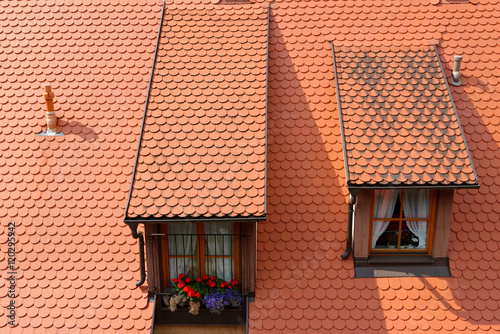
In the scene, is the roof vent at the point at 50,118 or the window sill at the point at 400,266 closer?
the window sill at the point at 400,266

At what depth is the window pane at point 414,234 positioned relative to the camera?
999 cm

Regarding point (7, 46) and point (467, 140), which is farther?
point (7, 46)

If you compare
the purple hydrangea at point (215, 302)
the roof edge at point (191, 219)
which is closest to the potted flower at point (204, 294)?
the purple hydrangea at point (215, 302)

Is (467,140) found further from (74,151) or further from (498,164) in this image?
(74,151)

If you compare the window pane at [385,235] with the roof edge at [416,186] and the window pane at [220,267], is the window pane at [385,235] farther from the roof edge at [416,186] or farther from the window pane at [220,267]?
the window pane at [220,267]

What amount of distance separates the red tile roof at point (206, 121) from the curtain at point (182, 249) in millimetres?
795

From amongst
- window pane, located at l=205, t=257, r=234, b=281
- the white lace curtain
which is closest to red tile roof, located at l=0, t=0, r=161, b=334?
the white lace curtain

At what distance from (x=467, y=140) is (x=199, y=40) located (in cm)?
564

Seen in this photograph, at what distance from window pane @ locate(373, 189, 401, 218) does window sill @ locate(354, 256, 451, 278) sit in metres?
0.80

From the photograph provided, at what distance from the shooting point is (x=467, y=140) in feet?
35.7

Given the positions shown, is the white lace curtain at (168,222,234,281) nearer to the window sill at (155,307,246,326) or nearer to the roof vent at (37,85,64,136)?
the window sill at (155,307,246,326)

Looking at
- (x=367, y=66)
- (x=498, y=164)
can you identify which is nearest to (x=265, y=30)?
(x=367, y=66)

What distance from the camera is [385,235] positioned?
10094 millimetres

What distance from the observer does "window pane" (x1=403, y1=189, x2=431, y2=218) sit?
32.4 ft
